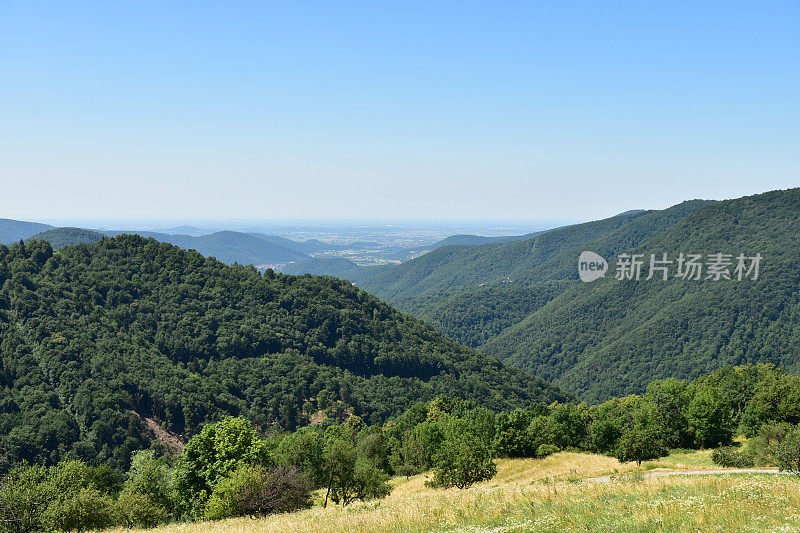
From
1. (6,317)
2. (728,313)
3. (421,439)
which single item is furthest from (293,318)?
(728,313)

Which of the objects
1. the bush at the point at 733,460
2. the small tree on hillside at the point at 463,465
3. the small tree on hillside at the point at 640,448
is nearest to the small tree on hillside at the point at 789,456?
the bush at the point at 733,460

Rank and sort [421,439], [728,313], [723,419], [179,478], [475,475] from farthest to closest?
1. [728,313]
2. [421,439]
3. [723,419]
4. [475,475]
5. [179,478]

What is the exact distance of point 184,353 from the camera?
11194 centimetres

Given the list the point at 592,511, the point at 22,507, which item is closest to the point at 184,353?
the point at 22,507

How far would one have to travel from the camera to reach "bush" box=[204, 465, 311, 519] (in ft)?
78.8

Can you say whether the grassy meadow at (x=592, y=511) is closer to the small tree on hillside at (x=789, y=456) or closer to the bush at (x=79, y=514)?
the bush at (x=79, y=514)

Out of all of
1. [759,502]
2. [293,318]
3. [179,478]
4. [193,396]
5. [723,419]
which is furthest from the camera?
[293,318]

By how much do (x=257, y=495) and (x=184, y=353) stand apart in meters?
99.5

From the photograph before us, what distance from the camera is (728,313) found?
651ft

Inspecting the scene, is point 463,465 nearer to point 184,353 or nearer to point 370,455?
point 370,455

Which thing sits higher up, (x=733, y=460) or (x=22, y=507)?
(x=22, y=507)

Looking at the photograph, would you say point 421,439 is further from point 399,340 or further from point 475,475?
point 399,340

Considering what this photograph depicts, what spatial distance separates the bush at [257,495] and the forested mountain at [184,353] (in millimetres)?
61079

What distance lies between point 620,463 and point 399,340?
349ft
